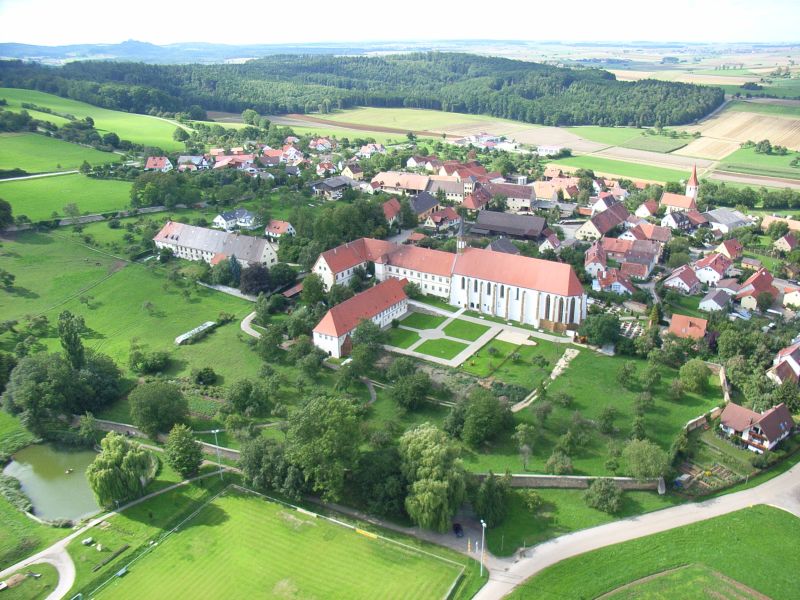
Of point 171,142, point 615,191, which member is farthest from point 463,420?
point 171,142

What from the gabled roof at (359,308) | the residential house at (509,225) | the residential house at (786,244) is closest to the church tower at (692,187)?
the residential house at (786,244)

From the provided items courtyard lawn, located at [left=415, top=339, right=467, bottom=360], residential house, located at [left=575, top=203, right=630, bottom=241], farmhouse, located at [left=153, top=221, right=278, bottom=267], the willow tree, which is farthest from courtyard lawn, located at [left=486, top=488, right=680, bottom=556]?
residential house, located at [left=575, top=203, right=630, bottom=241]

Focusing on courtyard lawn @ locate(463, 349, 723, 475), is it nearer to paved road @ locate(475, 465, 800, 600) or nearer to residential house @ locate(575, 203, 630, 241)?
paved road @ locate(475, 465, 800, 600)

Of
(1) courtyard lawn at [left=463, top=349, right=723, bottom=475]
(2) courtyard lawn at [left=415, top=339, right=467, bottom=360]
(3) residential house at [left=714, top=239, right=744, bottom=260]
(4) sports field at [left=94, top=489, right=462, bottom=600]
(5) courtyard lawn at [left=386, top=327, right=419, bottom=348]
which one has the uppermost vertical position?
(3) residential house at [left=714, top=239, right=744, bottom=260]

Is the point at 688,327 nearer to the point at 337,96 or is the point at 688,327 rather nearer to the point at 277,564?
the point at 277,564

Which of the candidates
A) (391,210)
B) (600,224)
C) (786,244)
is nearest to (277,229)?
(391,210)

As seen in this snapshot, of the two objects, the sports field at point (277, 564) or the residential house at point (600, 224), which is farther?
the residential house at point (600, 224)

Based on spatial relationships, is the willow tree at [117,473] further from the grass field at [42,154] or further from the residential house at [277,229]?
the grass field at [42,154]
